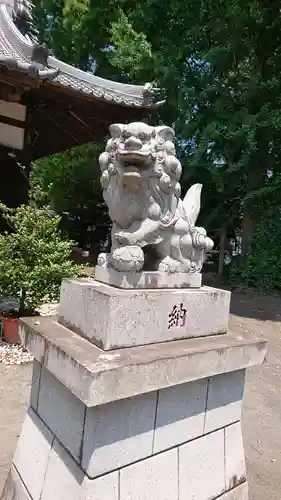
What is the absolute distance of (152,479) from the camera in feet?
5.63

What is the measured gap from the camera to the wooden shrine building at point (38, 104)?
15.6 ft

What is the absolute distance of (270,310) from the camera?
24.9 ft

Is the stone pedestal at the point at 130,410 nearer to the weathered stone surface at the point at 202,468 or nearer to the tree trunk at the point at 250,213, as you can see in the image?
the weathered stone surface at the point at 202,468

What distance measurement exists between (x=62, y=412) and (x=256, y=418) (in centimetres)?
235

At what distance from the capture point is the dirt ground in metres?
2.51

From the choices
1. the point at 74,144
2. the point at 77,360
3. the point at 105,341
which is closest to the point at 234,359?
the point at 105,341

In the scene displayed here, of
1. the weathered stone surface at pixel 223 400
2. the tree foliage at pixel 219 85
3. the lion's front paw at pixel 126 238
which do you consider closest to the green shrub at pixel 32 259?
the lion's front paw at pixel 126 238

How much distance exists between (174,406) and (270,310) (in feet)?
20.9

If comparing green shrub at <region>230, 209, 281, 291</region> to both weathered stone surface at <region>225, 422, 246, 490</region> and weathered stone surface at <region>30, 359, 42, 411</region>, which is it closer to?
weathered stone surface at <region>225, 422, 246, 490</region>

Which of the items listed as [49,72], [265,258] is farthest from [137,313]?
[265,258]

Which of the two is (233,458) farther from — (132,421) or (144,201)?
(144,201)

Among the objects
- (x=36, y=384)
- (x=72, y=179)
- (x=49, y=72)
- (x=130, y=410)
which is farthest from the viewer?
(x=72, y=179)

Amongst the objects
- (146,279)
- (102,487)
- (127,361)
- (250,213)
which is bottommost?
(102,487)

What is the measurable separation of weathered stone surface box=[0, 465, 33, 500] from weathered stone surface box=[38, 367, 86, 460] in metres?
0.37
